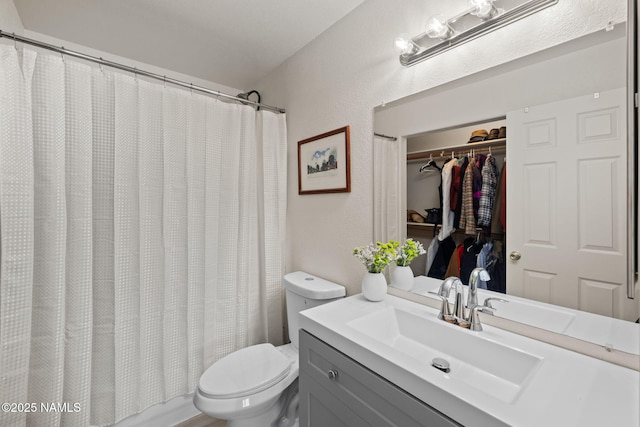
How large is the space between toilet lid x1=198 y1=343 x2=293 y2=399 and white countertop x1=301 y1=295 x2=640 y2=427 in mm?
551

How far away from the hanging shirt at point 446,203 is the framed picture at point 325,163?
1.78 feet

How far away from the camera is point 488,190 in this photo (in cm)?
106

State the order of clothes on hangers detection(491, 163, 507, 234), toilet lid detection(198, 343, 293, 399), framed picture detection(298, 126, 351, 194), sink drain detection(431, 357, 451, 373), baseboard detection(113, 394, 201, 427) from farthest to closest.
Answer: framed picture detection(298, 126, 351, 194)
baseboard detection(113, 394, 201, 427)
toilet lid detection(198, 343, 293, 399)
clothes on hangers detection(491, 163, 507, 234)
sink drain detection(431, 357, 451, 373)

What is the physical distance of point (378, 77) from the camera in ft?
4.67

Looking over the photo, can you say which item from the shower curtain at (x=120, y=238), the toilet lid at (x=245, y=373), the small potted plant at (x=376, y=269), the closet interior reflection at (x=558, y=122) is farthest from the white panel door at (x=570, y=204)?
the shower curtain at (x=120, y=238)

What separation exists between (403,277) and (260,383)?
2.76ft

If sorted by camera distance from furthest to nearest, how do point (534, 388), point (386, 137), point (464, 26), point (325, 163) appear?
point (325, 163), point (386, 137), point (464, 26), point (534, 388)

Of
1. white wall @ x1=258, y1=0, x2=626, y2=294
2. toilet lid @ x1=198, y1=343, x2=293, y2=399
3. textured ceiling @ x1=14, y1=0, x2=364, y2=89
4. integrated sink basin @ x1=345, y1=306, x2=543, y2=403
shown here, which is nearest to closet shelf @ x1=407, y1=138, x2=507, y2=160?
white wall @ x1=258, y1=0, x2=626, y2=294

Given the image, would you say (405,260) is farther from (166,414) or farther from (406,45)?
(166,414)

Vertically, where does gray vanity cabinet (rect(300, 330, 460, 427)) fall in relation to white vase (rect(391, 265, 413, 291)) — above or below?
below

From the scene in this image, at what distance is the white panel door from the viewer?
810 millimetres

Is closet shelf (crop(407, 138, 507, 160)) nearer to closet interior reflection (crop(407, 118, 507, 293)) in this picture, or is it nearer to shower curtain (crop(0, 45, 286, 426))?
closet interior reflection (crop(407, 118, 507, 293))

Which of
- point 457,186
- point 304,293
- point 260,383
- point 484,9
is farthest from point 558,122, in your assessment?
point 260,383

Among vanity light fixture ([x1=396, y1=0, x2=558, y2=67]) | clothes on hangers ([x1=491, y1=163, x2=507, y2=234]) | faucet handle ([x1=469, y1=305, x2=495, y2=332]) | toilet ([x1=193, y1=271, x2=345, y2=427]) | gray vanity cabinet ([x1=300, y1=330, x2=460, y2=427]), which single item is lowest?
toilet ([x1=193, y1=271, x2=345, y2=427])
